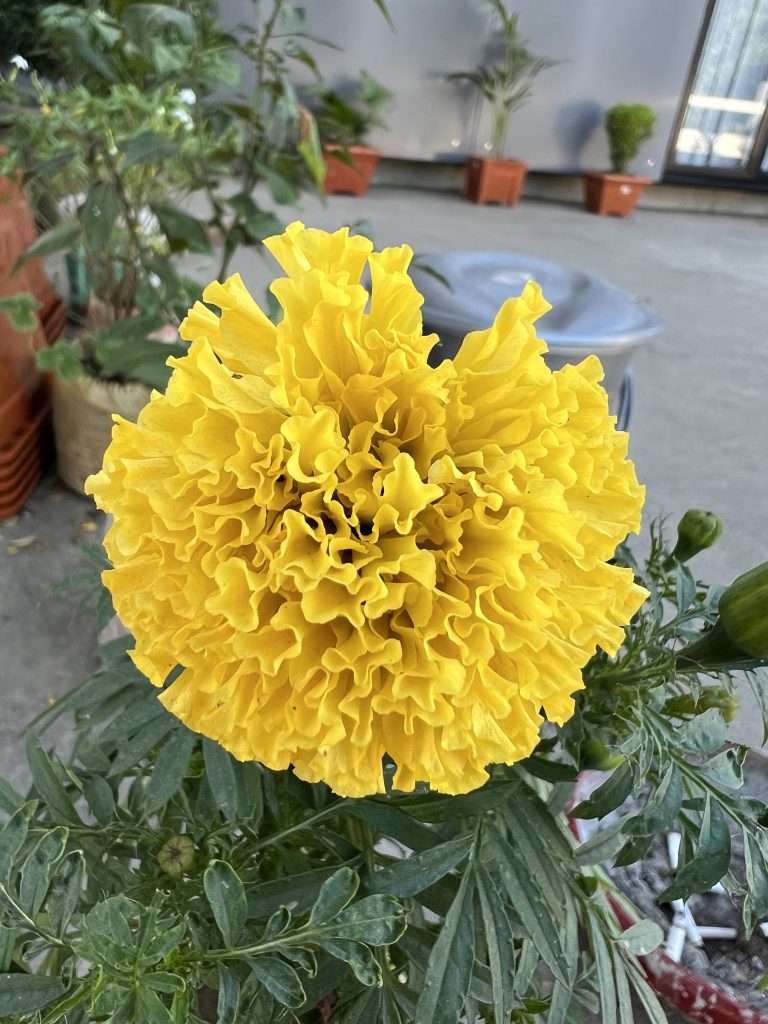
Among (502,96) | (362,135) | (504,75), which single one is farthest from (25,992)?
(502,96)

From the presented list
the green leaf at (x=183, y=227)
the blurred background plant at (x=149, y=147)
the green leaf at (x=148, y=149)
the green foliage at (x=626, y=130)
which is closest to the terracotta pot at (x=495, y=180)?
the green foliage at (x=626, y=130)

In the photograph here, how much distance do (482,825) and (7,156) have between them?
133 centimetres

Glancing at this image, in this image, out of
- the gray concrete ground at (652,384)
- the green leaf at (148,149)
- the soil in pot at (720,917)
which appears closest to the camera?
the soil in pot at (720,917)

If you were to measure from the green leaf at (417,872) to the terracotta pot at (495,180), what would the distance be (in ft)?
15.5

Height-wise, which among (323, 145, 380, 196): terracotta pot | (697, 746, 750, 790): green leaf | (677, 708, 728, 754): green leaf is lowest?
(323, 145, 380, 196): terracotta pot

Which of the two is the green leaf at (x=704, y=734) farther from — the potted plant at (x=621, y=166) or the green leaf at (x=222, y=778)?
the potted plant at (x=621, y=166)

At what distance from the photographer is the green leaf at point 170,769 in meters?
0.39

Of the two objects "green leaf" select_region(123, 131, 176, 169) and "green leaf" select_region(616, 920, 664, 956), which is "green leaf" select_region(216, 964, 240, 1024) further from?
"green leaf" select_region(123, 131, 176, 169)

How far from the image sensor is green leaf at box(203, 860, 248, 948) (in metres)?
0.29

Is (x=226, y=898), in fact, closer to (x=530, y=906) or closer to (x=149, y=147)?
(x=530, y=906)

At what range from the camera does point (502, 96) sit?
462 centimetres

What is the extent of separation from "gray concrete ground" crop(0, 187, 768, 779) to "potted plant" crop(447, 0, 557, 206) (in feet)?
0.62

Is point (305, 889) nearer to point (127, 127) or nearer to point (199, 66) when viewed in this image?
point (199, 66)

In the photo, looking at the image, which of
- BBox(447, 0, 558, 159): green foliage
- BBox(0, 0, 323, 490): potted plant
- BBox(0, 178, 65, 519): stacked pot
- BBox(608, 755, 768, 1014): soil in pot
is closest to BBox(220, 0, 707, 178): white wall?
BBox(447, 0, 558, 159): green foliage
